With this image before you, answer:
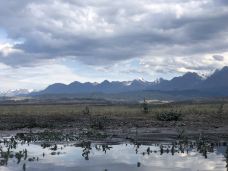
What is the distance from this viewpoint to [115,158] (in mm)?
28516

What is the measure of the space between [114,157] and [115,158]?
457mm

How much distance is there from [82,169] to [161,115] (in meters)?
40.6

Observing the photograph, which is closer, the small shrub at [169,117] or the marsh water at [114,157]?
the marsh water at [114,157]

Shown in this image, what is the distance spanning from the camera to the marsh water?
989 inches

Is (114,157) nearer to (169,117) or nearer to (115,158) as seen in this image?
(115,158)

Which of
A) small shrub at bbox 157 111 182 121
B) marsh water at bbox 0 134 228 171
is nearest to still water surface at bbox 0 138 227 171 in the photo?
marsh water at bbox 0 134 228 171

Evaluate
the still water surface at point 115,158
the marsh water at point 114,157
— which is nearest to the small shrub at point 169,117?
the marsh water at point 114,157

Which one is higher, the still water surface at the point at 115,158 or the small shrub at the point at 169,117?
the small shrub at the point at 169,117

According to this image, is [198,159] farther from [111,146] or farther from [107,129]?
[107,129]

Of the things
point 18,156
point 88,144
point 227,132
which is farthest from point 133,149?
point 227,132

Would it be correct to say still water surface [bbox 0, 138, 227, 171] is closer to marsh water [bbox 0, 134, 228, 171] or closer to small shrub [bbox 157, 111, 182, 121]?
marsh water [bbox 0, 134, 228, 171]

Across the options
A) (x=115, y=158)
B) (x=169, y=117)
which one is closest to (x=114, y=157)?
(x=115, y=158)

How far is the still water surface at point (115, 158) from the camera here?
25.1 metres

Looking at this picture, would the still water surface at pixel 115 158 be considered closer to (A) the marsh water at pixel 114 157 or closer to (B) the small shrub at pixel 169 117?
(A) the marsh water at pixel 114 157
